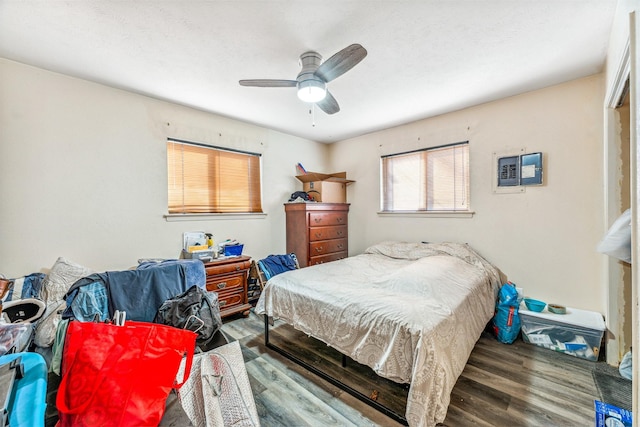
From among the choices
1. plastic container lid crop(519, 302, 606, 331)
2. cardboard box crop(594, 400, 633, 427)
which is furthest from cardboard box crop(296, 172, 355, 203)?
cardboard box crop(594, 400, 633, 427)

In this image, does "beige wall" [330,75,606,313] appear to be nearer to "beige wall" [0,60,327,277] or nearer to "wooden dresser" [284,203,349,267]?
"wooden dresser" [284,203,349,267]

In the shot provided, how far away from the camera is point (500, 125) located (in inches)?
113

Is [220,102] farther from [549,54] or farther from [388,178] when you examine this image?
[549,54]

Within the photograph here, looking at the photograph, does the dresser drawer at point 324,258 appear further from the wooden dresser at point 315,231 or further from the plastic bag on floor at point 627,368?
the plastic bag on floor at point 627,368

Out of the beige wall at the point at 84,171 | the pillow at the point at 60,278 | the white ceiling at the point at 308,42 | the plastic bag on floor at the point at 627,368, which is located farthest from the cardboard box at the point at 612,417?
the pillow at the point at 60,278

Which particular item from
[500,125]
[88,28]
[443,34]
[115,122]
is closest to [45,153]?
[115,122]

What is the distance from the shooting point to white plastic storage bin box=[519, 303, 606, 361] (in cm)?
211

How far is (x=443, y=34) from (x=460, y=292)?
6.24ft

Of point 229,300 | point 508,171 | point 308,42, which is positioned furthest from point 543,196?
point 229,300

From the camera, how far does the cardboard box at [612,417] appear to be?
4.00 ft

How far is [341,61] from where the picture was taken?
166 centimetres

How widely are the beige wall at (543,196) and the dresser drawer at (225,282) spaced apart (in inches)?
97.5

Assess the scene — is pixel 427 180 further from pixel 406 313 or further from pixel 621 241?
pixel 406 313

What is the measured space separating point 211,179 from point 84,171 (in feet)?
3.97
